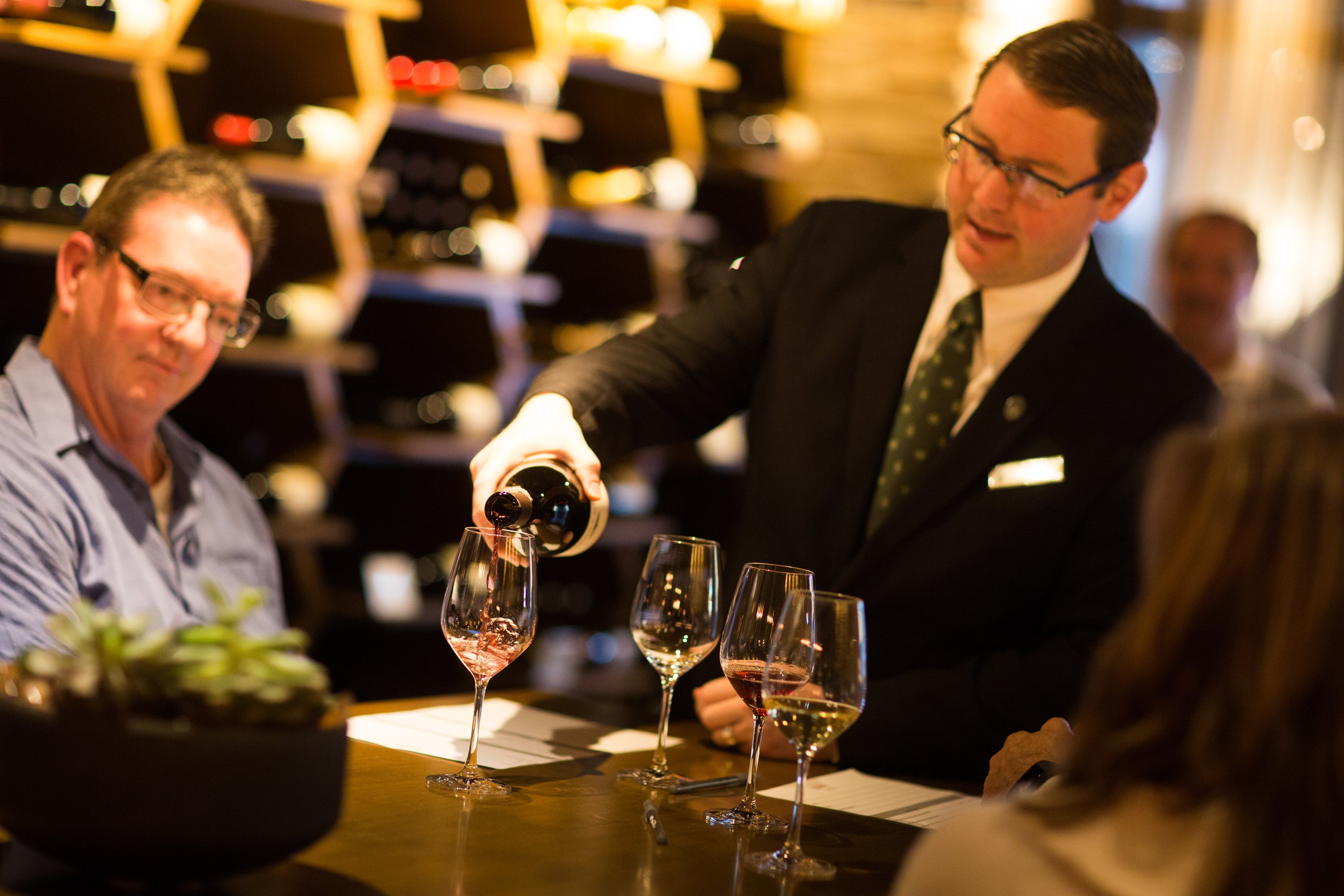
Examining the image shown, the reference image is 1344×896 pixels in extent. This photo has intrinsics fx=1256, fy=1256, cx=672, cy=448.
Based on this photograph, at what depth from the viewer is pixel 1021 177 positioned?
77.0 inches

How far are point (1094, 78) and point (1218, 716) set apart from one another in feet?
4.64

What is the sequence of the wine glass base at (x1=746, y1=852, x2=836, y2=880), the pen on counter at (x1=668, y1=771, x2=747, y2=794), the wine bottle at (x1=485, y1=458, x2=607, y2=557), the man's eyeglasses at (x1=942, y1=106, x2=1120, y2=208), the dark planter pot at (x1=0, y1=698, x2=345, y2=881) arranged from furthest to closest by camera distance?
1. the man's eyeglasses at (x1=942, y1=106, x2=1120, y2=208)
2. the wine bottle at (x1=485, y1=458, x2=607, y2=557)
3. the pen on counter at (x1=668, y1=771, x2=747, y2=794)
4. the wine glass base at (x1=746, y1=852, x2=836, y2=880)
5. the dark planter pot at (x1=0, y1=698, x2=345, y2=881)

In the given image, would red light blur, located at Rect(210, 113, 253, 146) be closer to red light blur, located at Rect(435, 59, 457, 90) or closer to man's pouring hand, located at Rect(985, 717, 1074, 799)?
red light blur, located at Rect(435, 59, 457, 90)

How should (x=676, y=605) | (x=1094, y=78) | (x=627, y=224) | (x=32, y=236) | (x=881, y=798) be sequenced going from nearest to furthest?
(x=676, y=605)
(x=881, y=798)
(x=1094, y=78)
(x=32, y=236)
(x=627, y=224)

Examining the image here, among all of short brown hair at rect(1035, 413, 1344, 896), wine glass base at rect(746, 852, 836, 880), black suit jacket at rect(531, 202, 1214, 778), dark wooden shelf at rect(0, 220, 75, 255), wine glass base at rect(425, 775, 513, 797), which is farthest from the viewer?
dark wooden shelf at rect(0, 220, 75, 255)

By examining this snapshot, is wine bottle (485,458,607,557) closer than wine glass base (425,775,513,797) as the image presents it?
No

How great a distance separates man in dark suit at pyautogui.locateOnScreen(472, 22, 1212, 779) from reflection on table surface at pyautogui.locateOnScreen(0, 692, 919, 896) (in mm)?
346

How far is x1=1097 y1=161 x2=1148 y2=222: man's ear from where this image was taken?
2.06 metres

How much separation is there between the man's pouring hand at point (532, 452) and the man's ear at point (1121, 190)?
3.19 ft

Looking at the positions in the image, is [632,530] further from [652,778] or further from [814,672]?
[814,672]

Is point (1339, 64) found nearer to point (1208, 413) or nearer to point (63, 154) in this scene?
point (1208, 413)

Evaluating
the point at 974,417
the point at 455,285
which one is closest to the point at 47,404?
the point at 974,417

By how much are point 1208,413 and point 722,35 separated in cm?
386

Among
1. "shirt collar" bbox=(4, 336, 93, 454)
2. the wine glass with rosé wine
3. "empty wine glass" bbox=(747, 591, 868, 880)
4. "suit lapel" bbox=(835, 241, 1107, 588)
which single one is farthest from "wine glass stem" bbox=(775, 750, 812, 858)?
"shirt collar" bbox=(4, 336, 93, 454)
